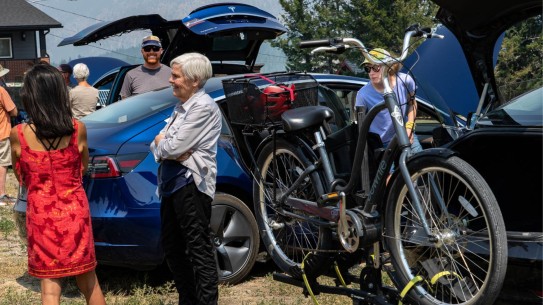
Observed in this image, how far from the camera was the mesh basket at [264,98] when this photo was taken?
5.26 meters

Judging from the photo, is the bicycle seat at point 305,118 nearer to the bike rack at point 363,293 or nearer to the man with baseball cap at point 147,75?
the bike rack at point 363,293

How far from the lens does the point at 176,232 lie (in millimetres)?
5035

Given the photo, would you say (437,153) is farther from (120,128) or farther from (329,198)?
(120,128)

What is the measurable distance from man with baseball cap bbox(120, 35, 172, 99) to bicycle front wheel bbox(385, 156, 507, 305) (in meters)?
4.81

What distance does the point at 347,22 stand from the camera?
52375 millimetres

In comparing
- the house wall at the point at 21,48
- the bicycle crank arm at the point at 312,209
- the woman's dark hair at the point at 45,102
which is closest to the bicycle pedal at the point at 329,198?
the bicycle crank arm at the point at 312,209

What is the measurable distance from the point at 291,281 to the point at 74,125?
1.63m

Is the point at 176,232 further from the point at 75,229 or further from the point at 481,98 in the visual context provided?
the point at 481,98

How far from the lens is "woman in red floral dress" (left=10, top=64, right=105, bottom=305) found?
4.55m

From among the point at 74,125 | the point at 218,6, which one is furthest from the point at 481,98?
the point at 218,6

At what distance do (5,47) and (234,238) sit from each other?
45.2 meters

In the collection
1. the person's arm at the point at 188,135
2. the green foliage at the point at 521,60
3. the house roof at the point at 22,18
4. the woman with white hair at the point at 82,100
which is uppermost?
the green foliage at the point at 521,60

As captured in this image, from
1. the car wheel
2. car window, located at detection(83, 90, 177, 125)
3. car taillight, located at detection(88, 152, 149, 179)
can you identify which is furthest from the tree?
car taillight, located at detection(88, 152, 149, 179)

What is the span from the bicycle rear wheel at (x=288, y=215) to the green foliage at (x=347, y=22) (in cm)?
3365
